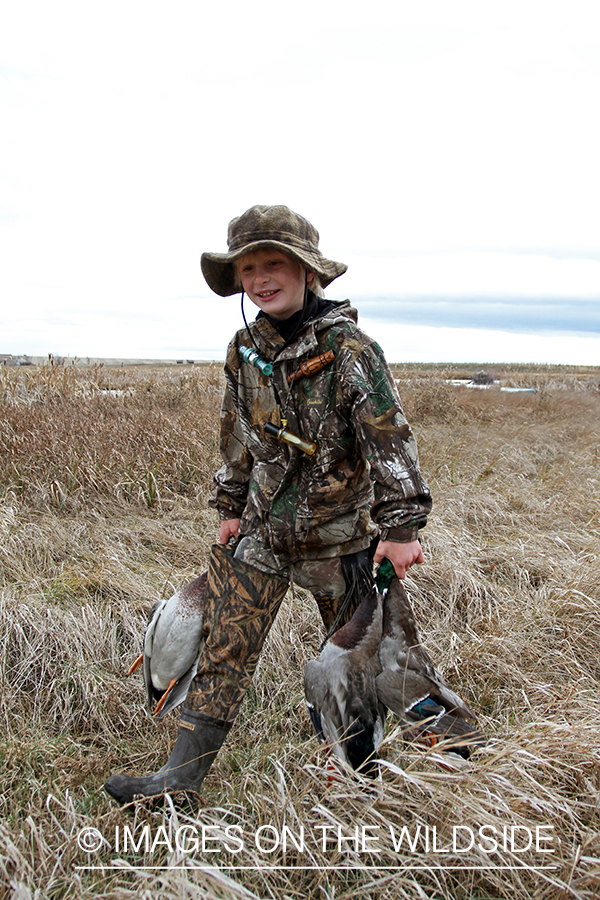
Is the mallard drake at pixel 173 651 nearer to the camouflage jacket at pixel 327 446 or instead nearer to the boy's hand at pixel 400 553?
the camouflage jacket at pixel 327 446

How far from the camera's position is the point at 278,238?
2.17 metres

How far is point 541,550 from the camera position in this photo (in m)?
4.21

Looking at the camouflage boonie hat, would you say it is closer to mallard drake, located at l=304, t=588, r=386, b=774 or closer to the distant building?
mallard drake, located at l=304, t=588, r=386, b=774

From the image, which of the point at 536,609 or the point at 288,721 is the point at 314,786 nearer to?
the point at 288,721

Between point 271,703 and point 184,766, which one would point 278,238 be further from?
point 271,703

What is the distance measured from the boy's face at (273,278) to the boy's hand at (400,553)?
3.31 ft

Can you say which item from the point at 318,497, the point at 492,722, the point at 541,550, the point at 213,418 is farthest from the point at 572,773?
the point at 213,418

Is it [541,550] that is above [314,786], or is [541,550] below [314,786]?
above

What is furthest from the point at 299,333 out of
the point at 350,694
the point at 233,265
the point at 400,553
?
the point at 350,694

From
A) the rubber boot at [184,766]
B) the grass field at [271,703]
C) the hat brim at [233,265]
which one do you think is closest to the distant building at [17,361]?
the grass field at [271,703]

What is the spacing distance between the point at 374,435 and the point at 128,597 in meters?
2.14

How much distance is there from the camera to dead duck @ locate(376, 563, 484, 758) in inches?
73.7

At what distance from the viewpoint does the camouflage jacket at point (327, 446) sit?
199 centimetres

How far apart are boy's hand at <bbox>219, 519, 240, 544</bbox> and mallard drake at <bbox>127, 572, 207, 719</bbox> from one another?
380 millimetres
